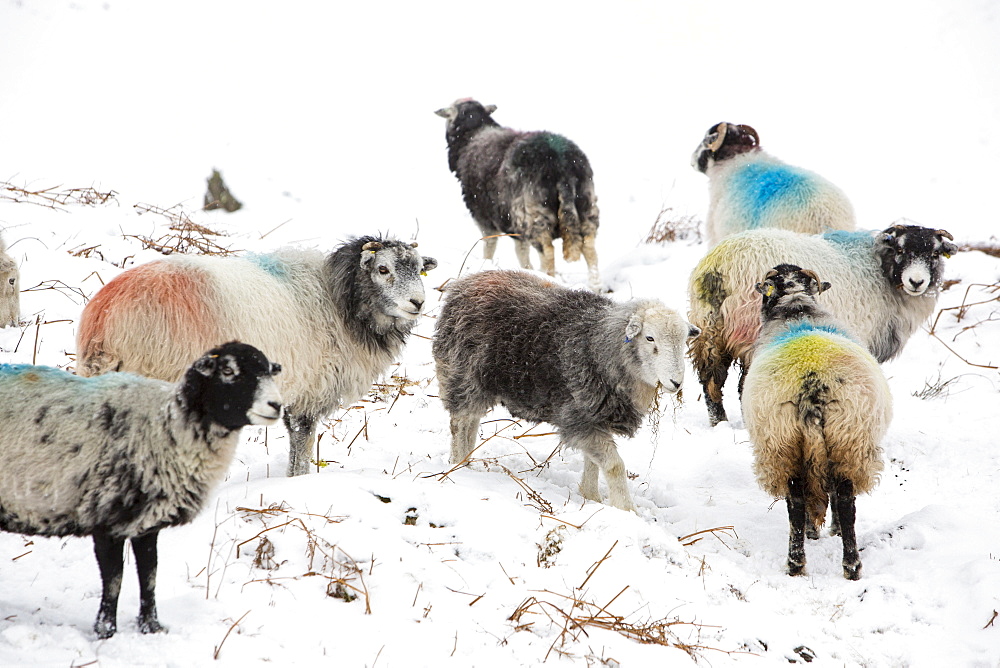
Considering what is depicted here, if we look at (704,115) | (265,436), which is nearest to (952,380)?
(265,436)

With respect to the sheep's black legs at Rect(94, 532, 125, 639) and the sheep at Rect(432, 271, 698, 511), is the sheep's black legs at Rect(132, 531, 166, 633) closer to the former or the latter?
the sheep's black legs at Rect(94, 532, 125, 639)

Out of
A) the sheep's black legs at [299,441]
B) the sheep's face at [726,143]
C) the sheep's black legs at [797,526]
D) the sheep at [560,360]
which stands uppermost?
the sheep's face at [726,143]

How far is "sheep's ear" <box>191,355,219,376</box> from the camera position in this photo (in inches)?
130

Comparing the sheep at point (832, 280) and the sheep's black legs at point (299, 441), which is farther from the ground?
the sheep at point (832, 280)

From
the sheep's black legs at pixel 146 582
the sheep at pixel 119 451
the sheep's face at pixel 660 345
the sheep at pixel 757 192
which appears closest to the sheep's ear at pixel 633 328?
the sheep's face at pixel 660 345

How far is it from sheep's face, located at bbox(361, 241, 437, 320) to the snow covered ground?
3.53 feet

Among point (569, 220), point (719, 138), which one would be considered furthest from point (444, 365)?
point (719, 138)

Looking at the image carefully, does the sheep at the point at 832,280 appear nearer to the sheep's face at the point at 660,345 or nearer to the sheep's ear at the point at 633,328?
the sheep's face at the point at 660,345

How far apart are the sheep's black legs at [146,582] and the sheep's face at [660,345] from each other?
115 inches

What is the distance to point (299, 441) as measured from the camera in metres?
5.24

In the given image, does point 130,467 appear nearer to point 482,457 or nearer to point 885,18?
point 482,457

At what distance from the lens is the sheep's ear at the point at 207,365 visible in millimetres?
3312

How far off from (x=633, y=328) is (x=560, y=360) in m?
0.54

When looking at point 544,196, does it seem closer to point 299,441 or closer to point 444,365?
point 444,365
